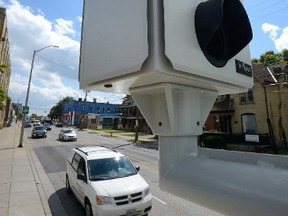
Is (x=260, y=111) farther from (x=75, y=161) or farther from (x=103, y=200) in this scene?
(x=103, y=200)

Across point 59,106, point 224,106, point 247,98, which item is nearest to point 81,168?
point 247,98

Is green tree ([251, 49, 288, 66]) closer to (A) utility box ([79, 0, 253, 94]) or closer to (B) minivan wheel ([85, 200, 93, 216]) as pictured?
(B) minivan wheel ([85, 200, 93, 216])

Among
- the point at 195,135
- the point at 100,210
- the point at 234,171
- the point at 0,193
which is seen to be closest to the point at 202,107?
the point at 195,135

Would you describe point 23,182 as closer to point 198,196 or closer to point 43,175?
point 43,175

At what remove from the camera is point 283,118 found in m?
21.4

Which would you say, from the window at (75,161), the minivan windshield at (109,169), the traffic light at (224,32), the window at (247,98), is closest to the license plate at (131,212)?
the minivan windshield at (109,169)

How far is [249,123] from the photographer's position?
79.6 ft

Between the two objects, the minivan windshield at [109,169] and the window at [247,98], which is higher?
the window at [247,98]

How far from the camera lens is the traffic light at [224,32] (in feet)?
4.02

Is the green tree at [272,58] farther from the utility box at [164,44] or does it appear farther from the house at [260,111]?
the utility box at [164,44]

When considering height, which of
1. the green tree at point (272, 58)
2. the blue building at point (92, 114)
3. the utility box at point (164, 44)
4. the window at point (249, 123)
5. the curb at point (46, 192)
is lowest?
the curb at point (46, 192)

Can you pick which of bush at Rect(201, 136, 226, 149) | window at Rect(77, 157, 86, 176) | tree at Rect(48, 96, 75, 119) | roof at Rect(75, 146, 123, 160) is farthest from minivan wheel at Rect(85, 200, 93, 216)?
tree at Rect(48, 96, 75, 119)

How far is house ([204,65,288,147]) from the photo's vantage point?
2138 cm

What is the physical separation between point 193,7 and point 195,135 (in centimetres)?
79
